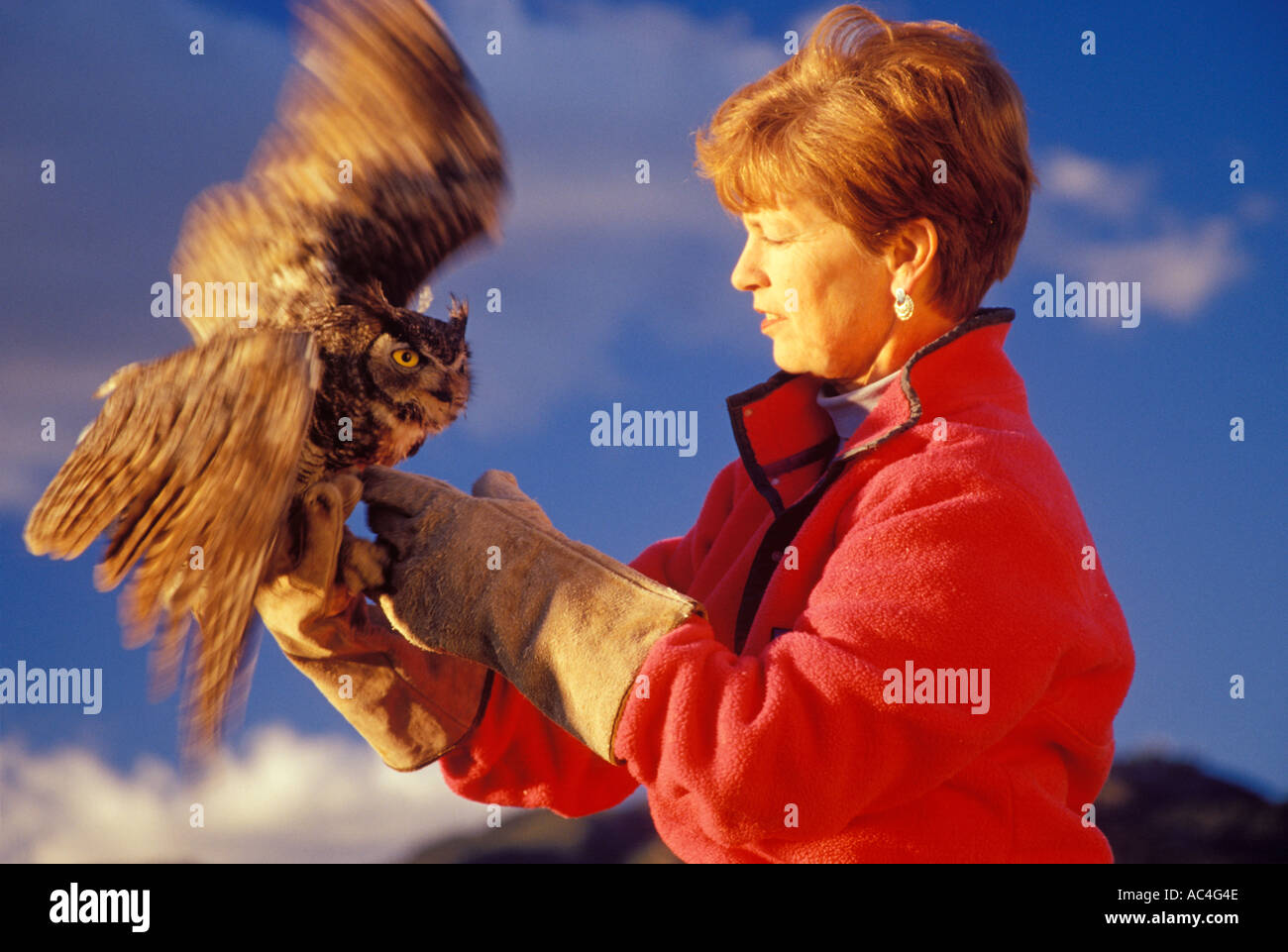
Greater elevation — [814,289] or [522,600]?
[814,289]

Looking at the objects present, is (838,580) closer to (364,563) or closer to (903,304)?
(903,304)

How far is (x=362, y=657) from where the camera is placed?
1.38 m

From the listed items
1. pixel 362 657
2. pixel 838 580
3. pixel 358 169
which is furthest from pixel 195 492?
pixel 838 580

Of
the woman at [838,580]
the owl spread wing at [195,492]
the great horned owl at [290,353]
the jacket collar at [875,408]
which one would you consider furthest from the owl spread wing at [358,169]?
the jacket collar at [875,408]

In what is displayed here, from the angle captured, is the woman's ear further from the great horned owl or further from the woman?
the great horned owl

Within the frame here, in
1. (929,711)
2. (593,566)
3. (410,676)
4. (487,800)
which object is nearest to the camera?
(929,711)

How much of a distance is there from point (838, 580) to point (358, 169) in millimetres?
825

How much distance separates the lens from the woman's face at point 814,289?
121 centimetres

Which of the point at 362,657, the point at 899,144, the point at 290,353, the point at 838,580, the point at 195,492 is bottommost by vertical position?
the point at 362,657

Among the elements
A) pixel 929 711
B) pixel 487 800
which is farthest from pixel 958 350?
pixel 487 800

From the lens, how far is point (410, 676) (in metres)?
1.38

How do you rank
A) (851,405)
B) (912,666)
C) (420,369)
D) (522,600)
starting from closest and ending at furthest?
(912,666) → (522,600) → (851,405) → (420,369)

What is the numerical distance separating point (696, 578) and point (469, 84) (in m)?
0.71
